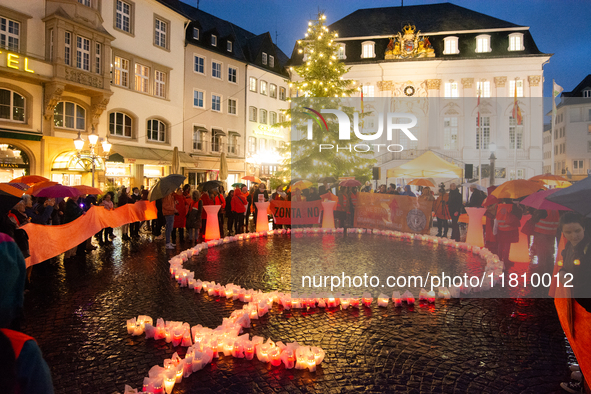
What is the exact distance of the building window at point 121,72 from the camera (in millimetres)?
25031

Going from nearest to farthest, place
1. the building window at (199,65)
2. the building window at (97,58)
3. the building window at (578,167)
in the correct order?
the building window at (97,58) < the building window at (199,65) < the building window at (578,167)

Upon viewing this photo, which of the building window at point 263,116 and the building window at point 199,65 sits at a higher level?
the building window at point 199,65

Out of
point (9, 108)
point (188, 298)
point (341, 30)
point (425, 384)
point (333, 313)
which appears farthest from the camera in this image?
point (341, 30)

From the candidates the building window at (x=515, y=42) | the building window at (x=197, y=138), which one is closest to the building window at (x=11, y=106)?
the building window at (x=197, y=138)

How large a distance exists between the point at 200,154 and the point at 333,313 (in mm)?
28684

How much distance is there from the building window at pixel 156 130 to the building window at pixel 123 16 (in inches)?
256

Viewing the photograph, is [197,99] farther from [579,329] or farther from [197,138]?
[579,329]

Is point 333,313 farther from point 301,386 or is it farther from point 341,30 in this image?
point 341,30

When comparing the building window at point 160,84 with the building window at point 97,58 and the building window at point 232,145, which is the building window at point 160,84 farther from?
the building window at point 232,145

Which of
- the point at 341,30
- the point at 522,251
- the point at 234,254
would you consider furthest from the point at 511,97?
the point at 234,254

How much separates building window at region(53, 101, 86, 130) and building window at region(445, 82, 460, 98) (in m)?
35.1

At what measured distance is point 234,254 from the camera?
1065 cm

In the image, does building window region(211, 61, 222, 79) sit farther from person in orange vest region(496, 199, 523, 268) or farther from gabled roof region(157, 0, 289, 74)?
person in orange vest region(496, 199, 523, 268)

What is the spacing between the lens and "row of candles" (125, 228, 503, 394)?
4113 millimetres
